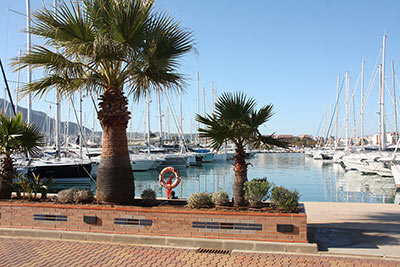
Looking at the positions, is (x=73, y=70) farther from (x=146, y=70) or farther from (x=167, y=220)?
(x=167, y=220)

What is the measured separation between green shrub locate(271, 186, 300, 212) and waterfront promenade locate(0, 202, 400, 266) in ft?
3.09

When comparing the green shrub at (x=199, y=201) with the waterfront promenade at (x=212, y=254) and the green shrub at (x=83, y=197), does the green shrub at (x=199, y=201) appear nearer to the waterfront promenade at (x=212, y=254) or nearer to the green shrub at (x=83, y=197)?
the waterfront promenade at (x=212, y=254)

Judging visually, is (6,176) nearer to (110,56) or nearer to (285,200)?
(110,56)

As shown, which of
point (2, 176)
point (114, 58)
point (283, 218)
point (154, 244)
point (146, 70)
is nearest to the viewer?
point (283, 218)

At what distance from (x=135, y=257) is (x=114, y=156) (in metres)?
3.47

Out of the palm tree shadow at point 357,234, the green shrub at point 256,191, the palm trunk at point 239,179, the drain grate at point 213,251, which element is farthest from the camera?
the palm trunk at point 239,179

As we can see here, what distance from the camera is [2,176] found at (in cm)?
1154

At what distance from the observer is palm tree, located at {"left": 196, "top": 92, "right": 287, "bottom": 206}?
9.88 meters

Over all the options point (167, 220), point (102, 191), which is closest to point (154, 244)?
point (167, 220)

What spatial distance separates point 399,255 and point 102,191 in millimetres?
7318

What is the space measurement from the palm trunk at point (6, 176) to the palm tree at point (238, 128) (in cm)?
644

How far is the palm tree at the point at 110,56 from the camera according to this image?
9.63m

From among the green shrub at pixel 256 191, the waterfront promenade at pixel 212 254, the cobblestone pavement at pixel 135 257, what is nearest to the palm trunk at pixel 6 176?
the waterfront promenade at pixel 212 254

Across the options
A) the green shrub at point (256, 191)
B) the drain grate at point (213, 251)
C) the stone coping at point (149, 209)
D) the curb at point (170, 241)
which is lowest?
the drain grate at point (213, 251)
